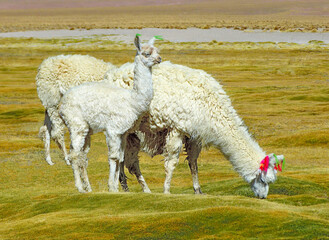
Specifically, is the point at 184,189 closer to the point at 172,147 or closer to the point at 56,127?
the point at 172,147

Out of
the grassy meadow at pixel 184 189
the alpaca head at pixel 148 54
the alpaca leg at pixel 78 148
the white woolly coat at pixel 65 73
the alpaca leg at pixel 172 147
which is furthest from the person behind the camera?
the white woolly coat at pixel 65 73

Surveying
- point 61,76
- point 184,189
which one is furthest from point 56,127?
point 184,189

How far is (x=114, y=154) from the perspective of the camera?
10.2 meters

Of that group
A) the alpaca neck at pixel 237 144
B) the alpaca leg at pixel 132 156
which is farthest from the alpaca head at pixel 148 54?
the alpaca leg at pixel 132 156

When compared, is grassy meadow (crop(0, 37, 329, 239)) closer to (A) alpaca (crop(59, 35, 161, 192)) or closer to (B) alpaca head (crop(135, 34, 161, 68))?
(A) alpaca (crop(59, 35, 161, 192))

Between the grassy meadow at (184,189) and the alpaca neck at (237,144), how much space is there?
0.75 meters

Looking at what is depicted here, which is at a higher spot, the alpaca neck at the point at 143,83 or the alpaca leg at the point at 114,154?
the alpaca neck at the point at 143,83

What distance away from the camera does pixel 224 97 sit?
11102 mm

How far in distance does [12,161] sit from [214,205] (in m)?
11.8

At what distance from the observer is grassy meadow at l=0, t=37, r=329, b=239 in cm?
777

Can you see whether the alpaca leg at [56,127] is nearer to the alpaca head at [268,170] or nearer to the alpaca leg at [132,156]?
the alpaca leg at [132,156]

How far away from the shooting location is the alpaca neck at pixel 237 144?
419 inches

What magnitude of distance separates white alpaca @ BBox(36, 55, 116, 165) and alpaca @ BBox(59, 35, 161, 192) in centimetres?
432

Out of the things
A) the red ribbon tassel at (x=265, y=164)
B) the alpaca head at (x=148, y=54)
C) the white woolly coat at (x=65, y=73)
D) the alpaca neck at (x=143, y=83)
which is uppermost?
the alpaca head at (x=148, y=54)
